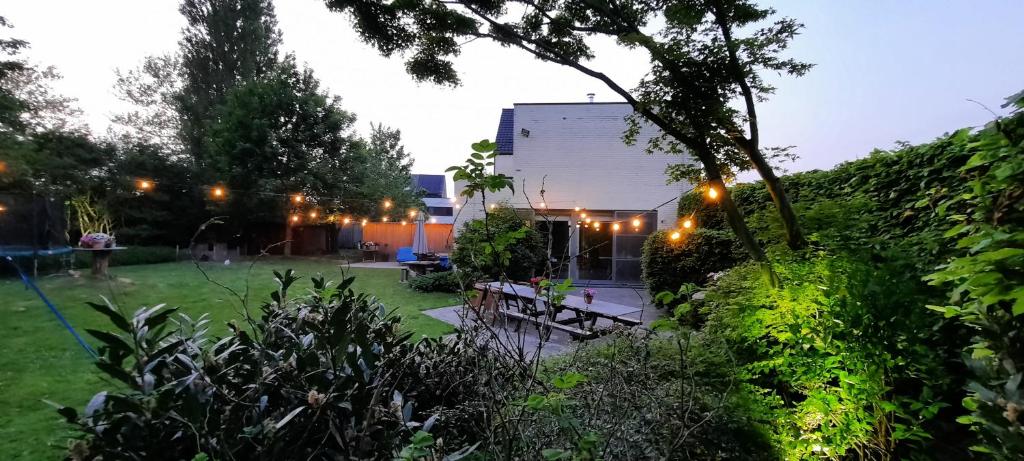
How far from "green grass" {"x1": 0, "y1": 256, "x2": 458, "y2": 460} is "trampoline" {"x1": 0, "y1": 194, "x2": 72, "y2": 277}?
476 mm

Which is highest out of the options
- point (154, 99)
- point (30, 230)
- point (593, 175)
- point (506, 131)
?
point (154, 99)

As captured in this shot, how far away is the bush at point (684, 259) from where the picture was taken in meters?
6.59

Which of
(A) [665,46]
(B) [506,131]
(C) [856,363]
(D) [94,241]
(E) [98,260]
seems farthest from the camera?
(B) [506,131]

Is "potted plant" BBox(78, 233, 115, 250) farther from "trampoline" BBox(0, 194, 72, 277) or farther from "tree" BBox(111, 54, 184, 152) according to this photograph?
"tree" BBox(111, 54, 184, 152)

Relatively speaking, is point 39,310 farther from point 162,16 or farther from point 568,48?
point 162,16

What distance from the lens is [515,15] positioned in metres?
4.79

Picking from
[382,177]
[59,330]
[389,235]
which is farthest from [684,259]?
[382,177]

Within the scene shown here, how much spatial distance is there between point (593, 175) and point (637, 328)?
33.0 feet

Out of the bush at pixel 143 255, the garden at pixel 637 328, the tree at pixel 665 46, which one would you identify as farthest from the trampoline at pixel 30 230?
the tree at pixel 665 46

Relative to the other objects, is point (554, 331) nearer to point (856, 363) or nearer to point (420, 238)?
point (856, 363)

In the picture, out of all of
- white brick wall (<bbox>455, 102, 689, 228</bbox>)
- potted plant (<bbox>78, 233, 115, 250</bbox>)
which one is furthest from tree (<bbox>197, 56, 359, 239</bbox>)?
white brick wall (<bbox>455, 102, 689, 228</bbox>)

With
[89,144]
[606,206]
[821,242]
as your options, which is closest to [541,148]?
[606,206]

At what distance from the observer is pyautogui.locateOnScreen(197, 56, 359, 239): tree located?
1315 cm

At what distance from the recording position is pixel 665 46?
11.9 ft
